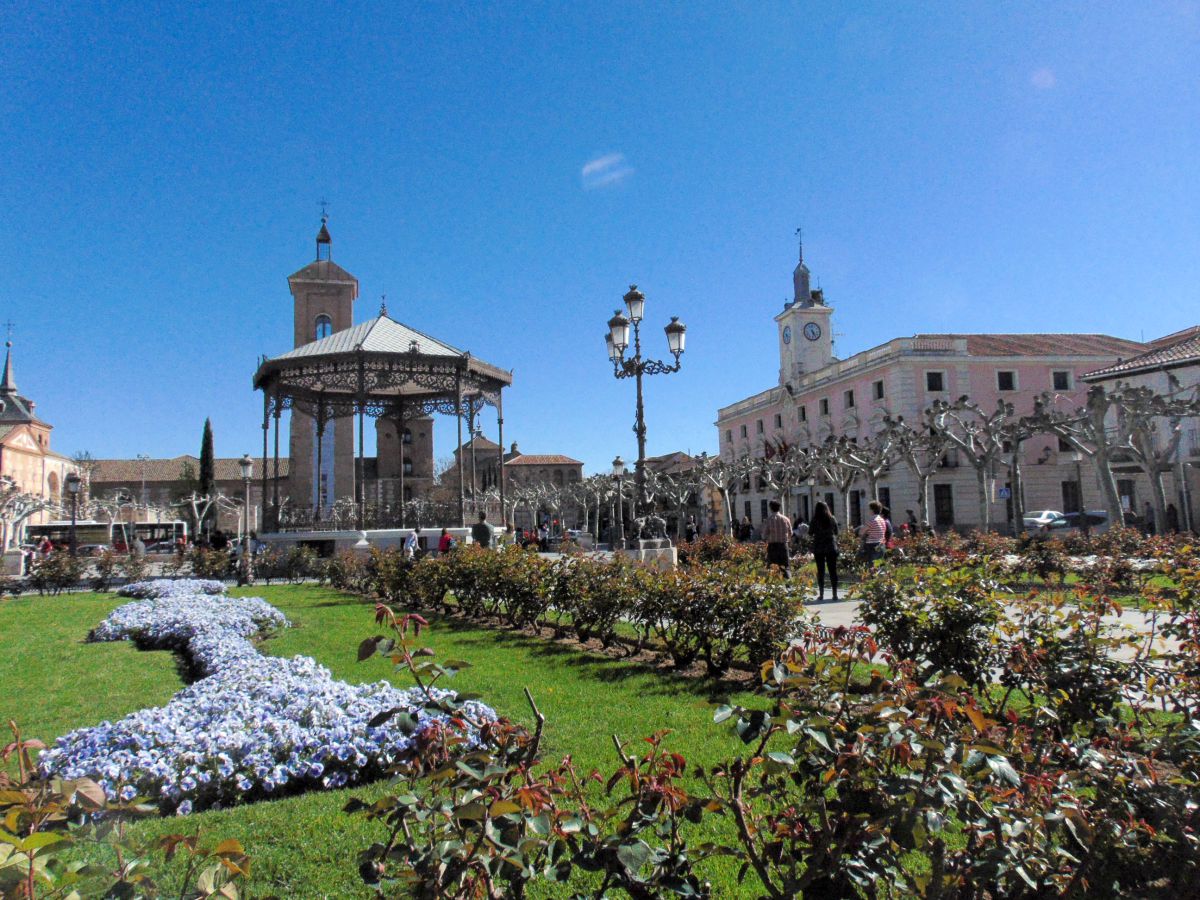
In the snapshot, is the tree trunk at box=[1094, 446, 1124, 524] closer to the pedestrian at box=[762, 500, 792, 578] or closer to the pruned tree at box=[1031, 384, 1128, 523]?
the pruned tree at box=[1031, 384, 1128, 523]

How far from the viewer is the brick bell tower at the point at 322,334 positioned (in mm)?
45906

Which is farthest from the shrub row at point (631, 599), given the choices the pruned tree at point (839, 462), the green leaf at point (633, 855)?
the pruned tree at point (839, 462)

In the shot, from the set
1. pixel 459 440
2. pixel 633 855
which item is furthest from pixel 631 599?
pixel 459 440

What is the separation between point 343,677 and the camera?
7219mm

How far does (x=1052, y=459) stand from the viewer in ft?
121

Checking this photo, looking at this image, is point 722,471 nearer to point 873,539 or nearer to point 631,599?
point 873,539

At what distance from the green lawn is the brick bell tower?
34353mm

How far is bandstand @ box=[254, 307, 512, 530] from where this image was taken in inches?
735

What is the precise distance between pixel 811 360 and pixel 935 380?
14018 millimetres

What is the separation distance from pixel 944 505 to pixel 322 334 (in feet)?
122

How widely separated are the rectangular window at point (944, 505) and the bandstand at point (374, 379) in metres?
24.1

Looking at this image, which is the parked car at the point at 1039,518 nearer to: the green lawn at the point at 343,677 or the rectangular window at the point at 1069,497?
the rectangular window at the point at 1069,497

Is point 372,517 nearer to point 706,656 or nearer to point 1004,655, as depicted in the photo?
point 706,656

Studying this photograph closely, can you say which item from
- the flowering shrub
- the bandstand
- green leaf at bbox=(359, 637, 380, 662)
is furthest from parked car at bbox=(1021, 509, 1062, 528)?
green leaf at bbox=(359, 637, 380, 662)
